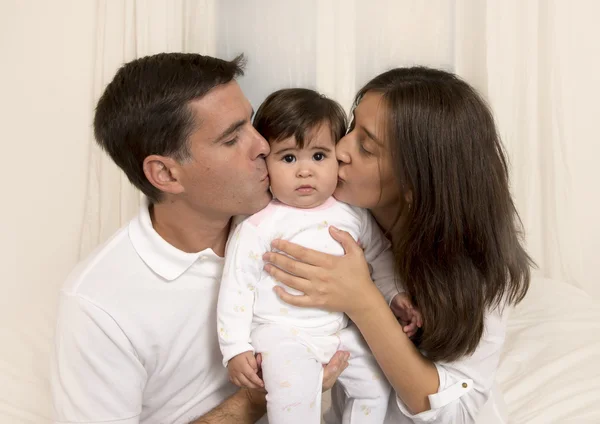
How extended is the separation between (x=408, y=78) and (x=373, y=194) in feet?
1.06

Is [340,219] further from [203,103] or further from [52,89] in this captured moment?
[52,89]

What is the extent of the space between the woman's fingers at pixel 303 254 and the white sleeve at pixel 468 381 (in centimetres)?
43

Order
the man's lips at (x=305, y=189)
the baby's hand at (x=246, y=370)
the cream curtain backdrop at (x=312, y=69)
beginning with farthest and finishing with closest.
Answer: the cream curtain backdrop at (x=312, y=69) → the man's lips at (x=305, y=189) → the baby's hand at (x=246, y=370)

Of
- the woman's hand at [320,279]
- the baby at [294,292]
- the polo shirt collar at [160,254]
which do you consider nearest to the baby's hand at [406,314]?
the baby at [294,292]

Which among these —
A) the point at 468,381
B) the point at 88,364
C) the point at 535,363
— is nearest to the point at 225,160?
the point at 88,364

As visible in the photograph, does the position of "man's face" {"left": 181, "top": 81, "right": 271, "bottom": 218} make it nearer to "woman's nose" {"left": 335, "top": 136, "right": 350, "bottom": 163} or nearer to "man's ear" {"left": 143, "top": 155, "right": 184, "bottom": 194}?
"man's ear" {"left": 143, "top": 155, "right": 184, "bottom": 194}

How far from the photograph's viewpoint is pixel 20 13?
336 centimetres

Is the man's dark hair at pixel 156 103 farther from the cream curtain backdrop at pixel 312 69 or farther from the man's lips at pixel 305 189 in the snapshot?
the cream curtain backdrop at pixel 312 69

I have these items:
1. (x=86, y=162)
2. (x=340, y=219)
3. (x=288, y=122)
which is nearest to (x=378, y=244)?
(x=340, y=219)

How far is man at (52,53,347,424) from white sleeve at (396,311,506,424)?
0.28m

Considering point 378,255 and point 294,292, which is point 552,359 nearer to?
point 378,255

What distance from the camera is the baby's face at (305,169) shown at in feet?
5.72

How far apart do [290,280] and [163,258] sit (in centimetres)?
35

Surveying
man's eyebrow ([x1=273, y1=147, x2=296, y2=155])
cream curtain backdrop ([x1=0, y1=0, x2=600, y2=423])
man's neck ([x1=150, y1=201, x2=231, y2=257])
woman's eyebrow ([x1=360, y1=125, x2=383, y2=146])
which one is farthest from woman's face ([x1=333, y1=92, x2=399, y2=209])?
cream curtain backdrop ([x1=0, y1=0, x2=600, y2=423])
